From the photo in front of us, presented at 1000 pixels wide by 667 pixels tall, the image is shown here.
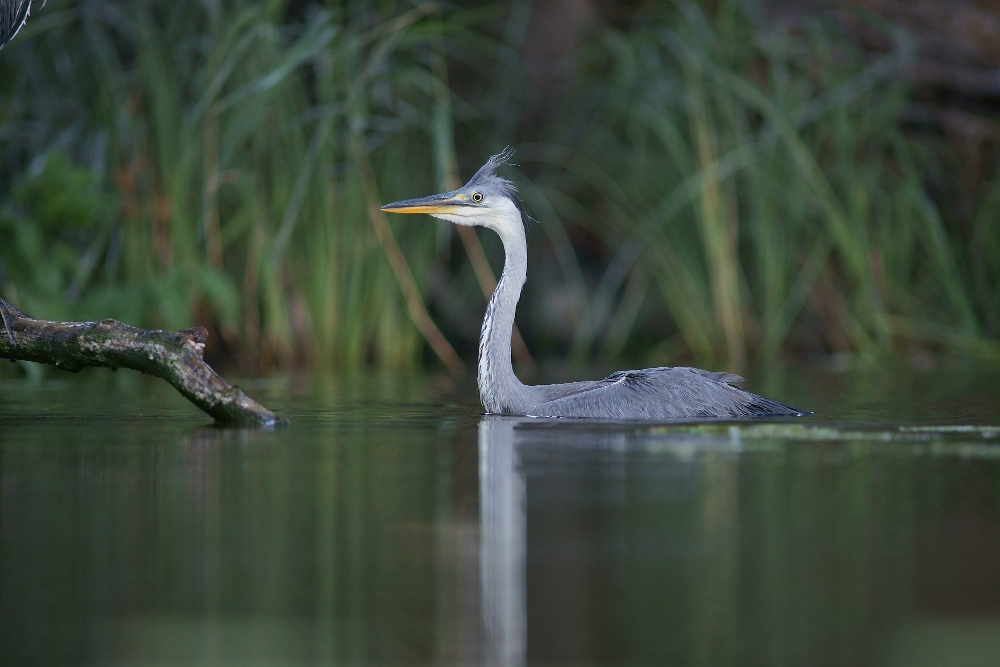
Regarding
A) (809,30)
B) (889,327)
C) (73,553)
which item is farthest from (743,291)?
(73,553)

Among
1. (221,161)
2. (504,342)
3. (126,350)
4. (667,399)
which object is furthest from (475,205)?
(221,161)

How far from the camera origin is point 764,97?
9.23 metres

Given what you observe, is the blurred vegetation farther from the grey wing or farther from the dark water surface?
the dark water surface

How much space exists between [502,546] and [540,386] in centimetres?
317

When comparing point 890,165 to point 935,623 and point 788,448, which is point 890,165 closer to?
point 788,448

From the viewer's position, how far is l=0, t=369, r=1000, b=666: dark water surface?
2.45 metres

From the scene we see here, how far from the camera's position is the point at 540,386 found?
20.8 ft

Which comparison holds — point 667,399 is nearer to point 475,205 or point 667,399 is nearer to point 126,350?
point 475,205

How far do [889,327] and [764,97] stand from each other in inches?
85.8

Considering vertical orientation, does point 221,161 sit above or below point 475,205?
above

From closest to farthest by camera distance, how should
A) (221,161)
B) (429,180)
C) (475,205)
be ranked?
1. (475,205)
2. (221,161)
3. (429,180)

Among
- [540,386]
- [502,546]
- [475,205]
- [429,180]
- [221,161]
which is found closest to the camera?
[502,546]

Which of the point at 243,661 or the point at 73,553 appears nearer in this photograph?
the point at 243,661

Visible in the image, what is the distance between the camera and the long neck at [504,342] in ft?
20.4
